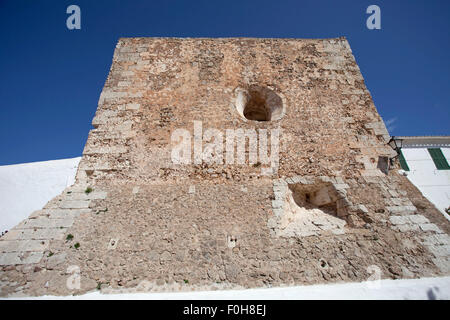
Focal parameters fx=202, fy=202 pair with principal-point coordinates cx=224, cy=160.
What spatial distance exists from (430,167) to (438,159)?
2.51 feet

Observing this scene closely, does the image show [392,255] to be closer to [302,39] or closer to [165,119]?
[165,119]

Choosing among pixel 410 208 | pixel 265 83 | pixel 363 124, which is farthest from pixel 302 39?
pixel 410 208

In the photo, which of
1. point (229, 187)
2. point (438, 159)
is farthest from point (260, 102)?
point (438, 159)

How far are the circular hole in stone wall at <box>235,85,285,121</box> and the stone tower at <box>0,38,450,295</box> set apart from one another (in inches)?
1.3

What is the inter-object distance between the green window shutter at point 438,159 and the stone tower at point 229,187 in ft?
33.9

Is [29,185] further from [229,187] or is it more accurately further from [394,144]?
[394,144]

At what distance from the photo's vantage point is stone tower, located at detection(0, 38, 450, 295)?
2.99 m

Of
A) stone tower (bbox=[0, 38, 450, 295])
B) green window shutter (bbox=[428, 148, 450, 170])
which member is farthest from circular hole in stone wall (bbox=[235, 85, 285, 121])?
green window shutter (bbox=[428, 148, 450, 170])

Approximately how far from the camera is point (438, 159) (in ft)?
36.7

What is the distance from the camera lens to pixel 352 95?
193 inches

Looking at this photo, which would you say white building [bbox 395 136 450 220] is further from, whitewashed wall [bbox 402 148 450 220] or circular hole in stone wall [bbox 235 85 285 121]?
circular hole in stone wall [bbox 235 85 285 121]

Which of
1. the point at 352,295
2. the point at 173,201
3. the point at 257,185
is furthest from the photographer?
the point at 257,185

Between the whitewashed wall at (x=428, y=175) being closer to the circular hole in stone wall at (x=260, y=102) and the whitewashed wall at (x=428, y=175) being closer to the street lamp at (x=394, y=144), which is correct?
the street lamp at (x=394, y=144)

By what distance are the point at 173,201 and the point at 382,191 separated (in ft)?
13.0
